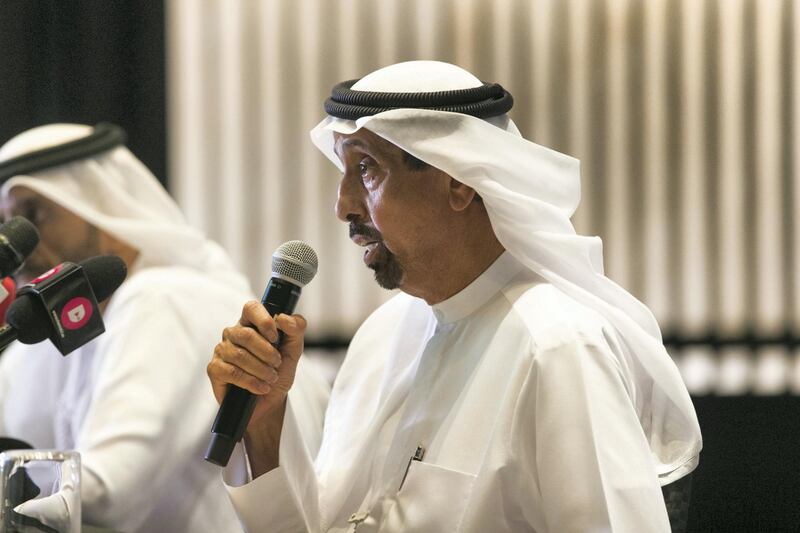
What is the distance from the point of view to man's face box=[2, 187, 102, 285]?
10.8 ft

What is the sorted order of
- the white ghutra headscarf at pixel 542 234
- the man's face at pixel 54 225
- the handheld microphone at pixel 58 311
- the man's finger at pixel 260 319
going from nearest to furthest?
the handheld microphone at pixel 58 311 → the man's finger at pixel 260 319 → the white ghutra headscarf at pixel 542 234 → the man's face at pixel 54 225

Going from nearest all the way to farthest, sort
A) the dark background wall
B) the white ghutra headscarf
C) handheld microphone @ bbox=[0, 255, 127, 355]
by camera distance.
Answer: handheld microphone @ bbox=[0, 255, 127, 355] < the white ghutra headscarf < the dark background wall

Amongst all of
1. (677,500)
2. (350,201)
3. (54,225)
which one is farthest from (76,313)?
(54,225)

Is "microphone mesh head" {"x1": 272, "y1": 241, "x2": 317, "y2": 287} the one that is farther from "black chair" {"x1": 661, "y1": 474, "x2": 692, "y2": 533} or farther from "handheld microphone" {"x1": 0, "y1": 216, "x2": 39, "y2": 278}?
"black chair" {"x1": 661, "y1": 474, "x2": 692, "y2": 533}

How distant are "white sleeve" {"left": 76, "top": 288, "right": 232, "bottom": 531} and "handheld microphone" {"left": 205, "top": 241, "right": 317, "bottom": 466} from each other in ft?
3.40

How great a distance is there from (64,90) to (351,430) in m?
2.73

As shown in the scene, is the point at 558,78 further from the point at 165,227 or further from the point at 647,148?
the point at 165,227

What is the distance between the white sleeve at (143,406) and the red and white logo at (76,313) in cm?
111

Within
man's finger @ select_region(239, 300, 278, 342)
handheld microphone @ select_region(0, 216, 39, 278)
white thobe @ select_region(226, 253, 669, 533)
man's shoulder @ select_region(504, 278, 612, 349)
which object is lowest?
white thobe @ select_region(226, 253, 669, 533)

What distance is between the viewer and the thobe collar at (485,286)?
6.72 feet

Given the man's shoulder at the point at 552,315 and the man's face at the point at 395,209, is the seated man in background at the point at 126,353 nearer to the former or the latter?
the man's face at the point at 395,209

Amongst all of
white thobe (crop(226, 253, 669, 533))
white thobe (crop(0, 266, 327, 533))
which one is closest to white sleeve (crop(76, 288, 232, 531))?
white thobe (crop(0, 266, 327, 533))

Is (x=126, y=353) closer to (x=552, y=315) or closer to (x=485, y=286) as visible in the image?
(x=485, y=286)

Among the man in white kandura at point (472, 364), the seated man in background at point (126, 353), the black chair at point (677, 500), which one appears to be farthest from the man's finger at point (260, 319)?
the seated man in background at point (126, 353)
